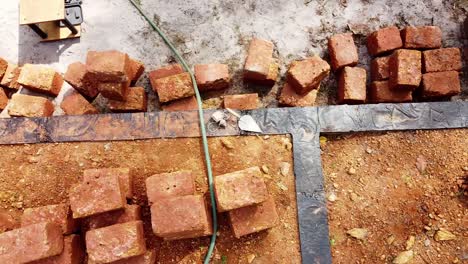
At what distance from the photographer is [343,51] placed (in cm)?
341

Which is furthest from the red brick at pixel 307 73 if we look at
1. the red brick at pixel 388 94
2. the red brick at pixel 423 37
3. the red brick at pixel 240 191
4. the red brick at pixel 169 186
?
the red brick at pixel 169 186

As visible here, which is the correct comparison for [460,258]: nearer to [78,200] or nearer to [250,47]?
[250,47]

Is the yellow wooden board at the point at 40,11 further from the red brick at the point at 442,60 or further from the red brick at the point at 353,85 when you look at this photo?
the red brick at the point at 442,60

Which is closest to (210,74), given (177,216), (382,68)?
(177,216)

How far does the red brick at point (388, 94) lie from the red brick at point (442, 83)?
15cm

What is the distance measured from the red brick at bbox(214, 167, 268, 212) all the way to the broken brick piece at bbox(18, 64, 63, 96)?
1.97 m

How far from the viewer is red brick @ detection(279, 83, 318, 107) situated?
3.33 metres

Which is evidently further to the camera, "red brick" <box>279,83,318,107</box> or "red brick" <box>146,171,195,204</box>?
"red brick" <box>279,83,318,107</box>

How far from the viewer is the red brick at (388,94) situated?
3.31 m

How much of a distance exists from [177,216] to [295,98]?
4.96 feet

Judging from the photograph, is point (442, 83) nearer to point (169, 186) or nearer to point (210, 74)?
point (210, 74)

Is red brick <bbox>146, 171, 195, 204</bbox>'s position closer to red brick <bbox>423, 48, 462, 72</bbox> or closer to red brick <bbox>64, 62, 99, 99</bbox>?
red brick <bbox>64, 62, 99, 99</bbox>

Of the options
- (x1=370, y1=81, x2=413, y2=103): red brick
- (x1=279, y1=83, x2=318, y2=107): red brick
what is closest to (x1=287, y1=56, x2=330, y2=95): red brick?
(x1=279, y1=83, x2=318, y2=107): red brick

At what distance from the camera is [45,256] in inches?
98.0
